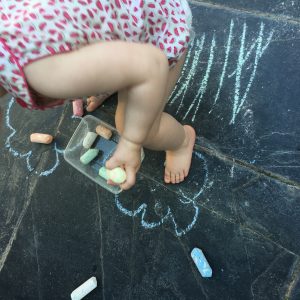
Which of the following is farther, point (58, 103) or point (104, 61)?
point (58, 103)

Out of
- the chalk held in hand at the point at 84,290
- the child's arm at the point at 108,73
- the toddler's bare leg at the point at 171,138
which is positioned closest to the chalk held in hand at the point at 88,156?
the toddler's bare leg at the point at 171,138

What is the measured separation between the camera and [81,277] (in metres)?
1.57


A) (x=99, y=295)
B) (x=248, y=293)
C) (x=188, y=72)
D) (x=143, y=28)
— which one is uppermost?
(x=143, y=28)

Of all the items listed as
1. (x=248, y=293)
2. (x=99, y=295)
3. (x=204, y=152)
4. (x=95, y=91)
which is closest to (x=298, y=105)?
(x=204, y=152)

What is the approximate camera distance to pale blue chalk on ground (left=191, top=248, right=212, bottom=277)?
1.38m

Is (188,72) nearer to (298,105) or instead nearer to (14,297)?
(298,105)

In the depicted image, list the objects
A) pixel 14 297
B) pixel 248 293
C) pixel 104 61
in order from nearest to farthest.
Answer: pixel 104 61 → pixel 248 293 → pixel 14 297

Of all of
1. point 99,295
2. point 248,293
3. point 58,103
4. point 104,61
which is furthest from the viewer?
point 99,295

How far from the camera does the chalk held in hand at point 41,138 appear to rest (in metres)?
1.77

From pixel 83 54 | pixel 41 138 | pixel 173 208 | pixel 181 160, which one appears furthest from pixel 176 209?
pixel 83 54

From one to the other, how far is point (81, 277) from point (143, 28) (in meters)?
1.00

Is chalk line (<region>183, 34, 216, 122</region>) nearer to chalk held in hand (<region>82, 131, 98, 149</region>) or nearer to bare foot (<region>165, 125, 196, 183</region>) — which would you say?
bare foot (<region>165, 125, 196, 183</region>)

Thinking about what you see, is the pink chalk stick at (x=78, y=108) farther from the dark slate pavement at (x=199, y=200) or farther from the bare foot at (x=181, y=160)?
the bare foot at (x=181, y=160)

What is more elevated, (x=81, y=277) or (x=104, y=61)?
(x=104, y=61)
